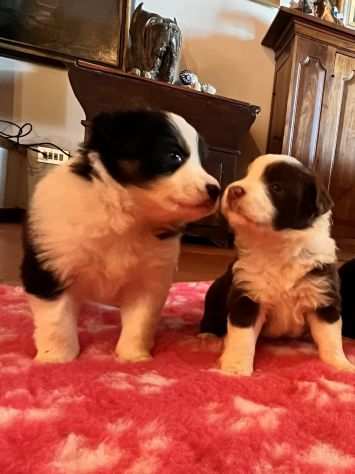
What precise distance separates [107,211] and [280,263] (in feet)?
1.44

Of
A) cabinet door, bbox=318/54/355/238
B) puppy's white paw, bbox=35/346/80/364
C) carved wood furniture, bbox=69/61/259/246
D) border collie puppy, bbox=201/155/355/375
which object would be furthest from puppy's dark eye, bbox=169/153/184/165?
cabinet door, bbox=318/54/355/238

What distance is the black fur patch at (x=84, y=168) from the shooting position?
110 centimetres

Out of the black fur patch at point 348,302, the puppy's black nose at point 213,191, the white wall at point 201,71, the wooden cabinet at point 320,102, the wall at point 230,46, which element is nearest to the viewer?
the puppy's black nose at point 213,191

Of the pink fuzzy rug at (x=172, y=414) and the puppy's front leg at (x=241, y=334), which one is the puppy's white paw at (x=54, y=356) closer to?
the pink fuzzy rug at (x=172, y=414)

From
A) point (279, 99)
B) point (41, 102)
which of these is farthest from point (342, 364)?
point (41, 102)

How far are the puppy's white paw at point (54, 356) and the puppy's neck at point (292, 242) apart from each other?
499 mm

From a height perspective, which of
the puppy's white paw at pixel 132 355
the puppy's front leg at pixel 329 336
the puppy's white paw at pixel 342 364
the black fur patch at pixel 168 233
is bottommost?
the puppy's white paw at pixel 132 355

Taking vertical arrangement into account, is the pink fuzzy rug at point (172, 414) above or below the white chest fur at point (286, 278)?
below

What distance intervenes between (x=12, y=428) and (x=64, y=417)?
0.09 meters

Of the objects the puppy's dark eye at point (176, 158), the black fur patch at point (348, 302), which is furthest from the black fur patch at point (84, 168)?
the black fur patch at point (348, 302)

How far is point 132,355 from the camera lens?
114 cm

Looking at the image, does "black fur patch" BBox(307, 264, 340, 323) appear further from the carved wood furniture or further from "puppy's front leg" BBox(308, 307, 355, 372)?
the carved wood furniture

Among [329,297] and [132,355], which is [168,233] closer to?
[132,355]

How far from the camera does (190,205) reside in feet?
3.45
